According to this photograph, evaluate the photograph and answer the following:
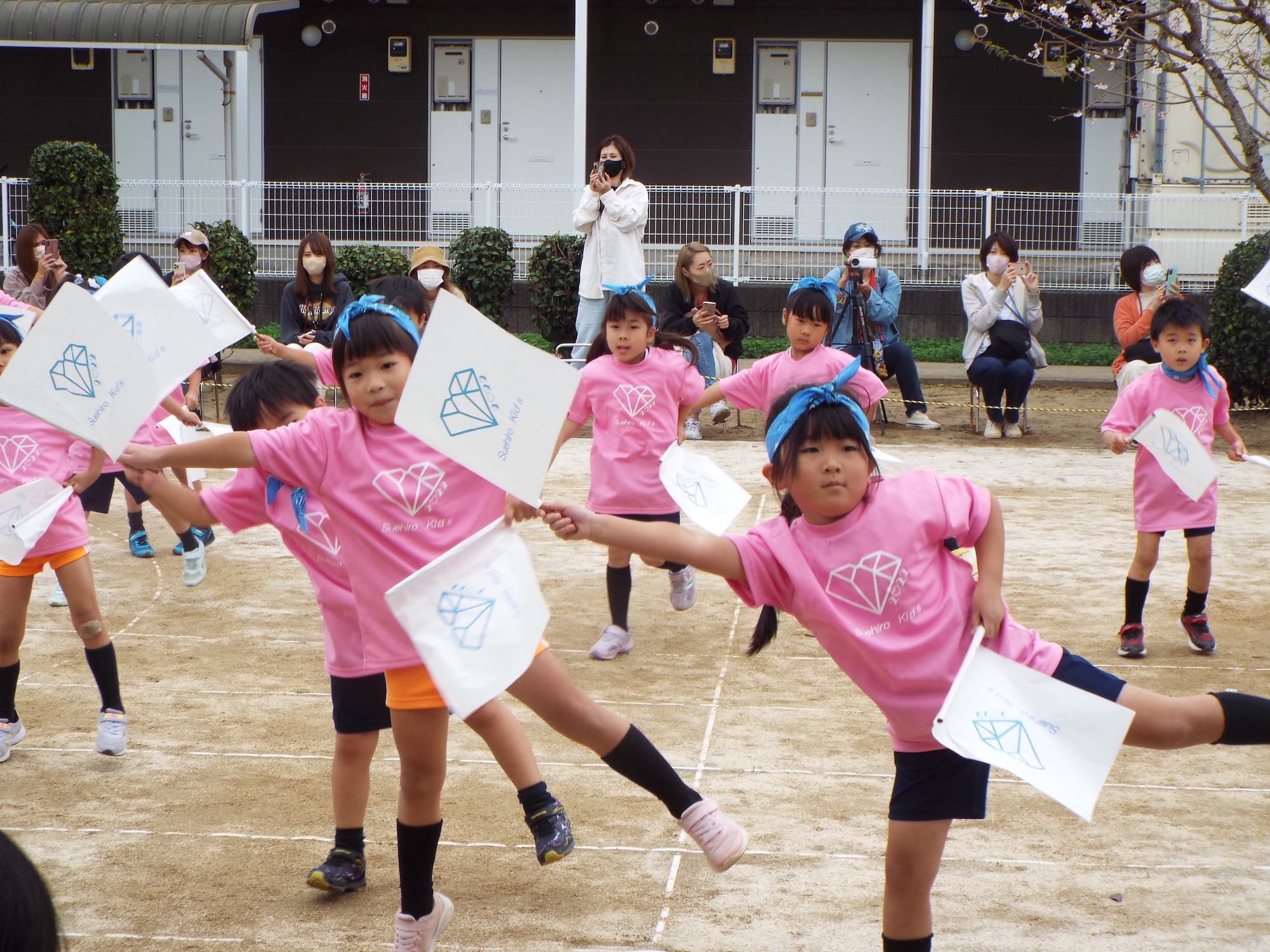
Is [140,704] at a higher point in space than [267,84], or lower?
lower

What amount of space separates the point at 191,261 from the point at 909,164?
38.7ft

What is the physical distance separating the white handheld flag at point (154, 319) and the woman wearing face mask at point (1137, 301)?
7085mm

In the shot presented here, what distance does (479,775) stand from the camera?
4605 mm

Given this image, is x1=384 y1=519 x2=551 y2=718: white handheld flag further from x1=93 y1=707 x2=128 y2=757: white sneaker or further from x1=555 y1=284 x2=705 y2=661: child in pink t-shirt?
x1=555 y1=284 x2=705 y2=661: child in pink t-shirt

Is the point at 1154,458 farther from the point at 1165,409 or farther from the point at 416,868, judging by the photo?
the point at 416,868

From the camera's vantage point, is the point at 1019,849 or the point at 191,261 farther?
the point at 191,261

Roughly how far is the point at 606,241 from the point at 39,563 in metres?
7.41

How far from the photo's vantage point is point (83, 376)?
3.38 meters

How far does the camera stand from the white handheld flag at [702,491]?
408 cm

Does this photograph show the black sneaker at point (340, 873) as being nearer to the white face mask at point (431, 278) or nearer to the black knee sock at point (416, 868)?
the black knee sock at point (416, 868)

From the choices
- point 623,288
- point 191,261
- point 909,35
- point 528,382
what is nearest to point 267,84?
point 909,35

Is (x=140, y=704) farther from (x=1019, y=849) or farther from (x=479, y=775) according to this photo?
(x=1019, y=849)

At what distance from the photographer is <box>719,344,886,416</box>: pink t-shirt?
20.2 feet

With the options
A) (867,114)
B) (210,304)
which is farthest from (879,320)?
(867,114)
